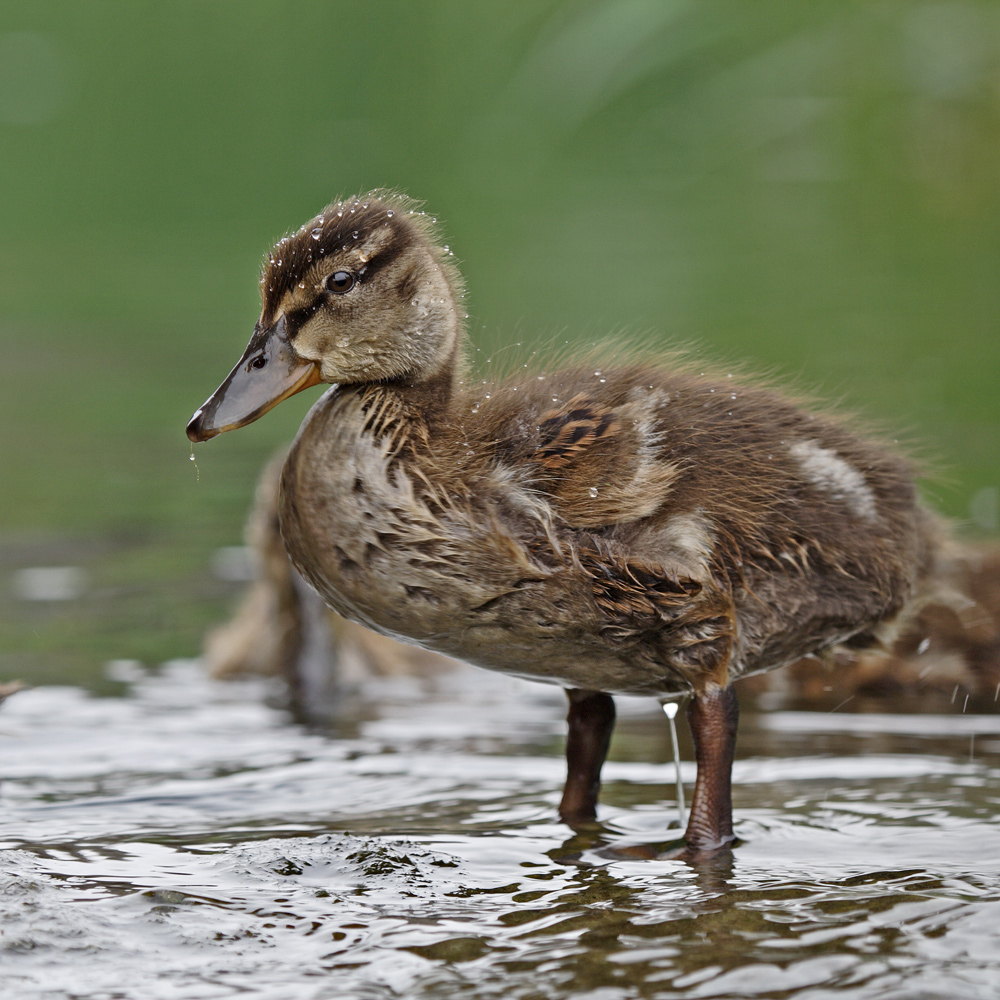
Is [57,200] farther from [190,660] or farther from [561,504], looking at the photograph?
[561,504]

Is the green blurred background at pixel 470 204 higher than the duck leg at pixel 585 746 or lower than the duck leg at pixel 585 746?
higher

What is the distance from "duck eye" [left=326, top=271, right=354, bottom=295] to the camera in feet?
13.2

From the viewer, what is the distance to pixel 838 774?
16.6ft

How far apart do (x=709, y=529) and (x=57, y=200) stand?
1832 cm

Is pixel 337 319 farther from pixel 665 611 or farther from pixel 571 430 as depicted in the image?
pixel 665 611

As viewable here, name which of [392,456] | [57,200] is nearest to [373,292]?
[392,456]

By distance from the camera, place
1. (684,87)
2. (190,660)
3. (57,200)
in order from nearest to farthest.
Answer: (190,660), (684,87), (57,200)

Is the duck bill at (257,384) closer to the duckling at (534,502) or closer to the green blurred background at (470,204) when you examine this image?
the duckling at (534,502)

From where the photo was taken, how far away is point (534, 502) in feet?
13.0

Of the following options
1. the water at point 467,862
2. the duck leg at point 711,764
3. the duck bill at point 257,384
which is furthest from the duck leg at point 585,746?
the duck bill at point 257,384

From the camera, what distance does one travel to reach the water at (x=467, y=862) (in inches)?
127

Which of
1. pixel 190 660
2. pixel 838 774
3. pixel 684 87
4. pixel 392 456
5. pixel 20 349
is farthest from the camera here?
pixel 684 87

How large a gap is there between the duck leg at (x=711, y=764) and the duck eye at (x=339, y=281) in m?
1.28

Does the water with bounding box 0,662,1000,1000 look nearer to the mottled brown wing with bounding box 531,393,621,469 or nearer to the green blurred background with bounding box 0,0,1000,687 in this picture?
the mottled brown wing with bounding box 531,393,621,469
